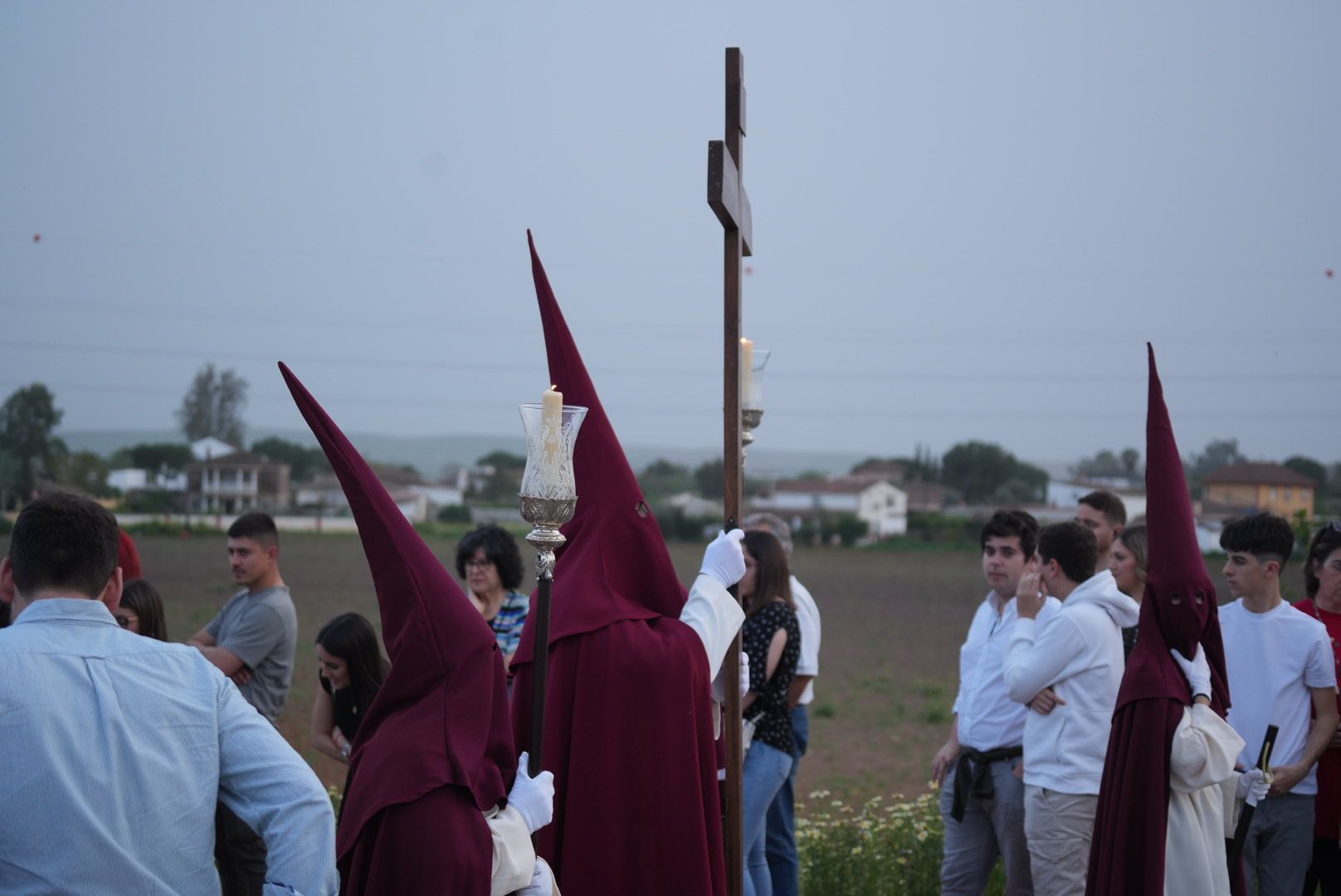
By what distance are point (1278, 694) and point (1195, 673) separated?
1.01 meters

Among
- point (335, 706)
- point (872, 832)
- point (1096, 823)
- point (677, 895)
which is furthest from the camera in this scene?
point (872, 832)

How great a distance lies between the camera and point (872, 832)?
7.25 meters

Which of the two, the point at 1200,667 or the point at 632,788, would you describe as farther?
the point at 1200,667

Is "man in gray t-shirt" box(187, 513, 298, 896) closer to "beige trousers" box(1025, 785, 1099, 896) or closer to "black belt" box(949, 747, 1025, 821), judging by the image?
"black belt" box(949, 747, 1025, 821)

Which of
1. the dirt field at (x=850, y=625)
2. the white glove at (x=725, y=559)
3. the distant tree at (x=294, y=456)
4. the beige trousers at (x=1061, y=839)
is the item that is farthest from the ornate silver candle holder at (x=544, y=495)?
the distant tree at (x=294, y=456)

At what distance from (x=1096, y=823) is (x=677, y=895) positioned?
1.54 meters

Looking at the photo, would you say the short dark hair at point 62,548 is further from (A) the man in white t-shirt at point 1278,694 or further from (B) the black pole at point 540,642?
(A) the man in white t-shirt at point 1278,694

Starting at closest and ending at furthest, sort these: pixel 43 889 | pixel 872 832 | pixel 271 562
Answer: pixel 43 889, pixel 271 562, pixel 872 832

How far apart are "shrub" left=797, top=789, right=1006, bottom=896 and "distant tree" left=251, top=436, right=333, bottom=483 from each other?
65109 millimetres

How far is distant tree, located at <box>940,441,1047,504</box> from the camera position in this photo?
209 ft

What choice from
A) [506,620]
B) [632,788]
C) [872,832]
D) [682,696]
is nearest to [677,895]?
[632,788]

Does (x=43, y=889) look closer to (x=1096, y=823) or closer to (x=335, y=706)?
(x=335, y=706)

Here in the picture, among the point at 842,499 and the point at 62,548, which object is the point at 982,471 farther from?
the point at 62,548

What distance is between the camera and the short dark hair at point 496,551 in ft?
18.3
